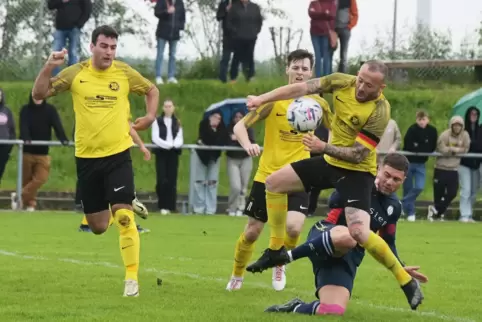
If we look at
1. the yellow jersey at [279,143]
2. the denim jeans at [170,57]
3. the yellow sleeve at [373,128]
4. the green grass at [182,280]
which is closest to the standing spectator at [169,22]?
the denim jeans at [170,57]

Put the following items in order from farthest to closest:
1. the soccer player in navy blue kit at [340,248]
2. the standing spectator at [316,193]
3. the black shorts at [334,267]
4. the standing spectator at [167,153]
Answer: the standing spectator at [167,153] < the standing spectator at [316,193] < the black shorts at [334,267] < the soccer player in navy blue kit at [340,248]

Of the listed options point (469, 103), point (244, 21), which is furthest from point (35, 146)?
point (469, 103)

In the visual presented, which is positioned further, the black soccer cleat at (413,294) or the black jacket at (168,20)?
the black jacket at (168,20)

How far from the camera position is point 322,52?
25.0m

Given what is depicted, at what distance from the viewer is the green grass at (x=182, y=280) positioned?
8805 mm

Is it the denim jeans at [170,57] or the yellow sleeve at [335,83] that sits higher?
the denim jeans at [170,57]

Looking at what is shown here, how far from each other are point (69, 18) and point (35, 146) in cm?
318

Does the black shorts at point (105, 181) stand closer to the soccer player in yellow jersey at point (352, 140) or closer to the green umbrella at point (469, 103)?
the soccer player in yellow jersey at point (352, 140)

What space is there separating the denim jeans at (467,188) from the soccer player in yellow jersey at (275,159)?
11.3m

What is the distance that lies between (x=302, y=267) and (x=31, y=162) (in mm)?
10187

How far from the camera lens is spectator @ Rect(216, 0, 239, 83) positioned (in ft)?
81.4

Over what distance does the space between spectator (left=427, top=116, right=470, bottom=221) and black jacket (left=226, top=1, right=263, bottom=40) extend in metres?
4.87

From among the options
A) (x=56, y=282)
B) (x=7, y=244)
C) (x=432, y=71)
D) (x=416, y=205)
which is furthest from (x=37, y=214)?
(x=432, y=71)

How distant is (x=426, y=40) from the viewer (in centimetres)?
2858
